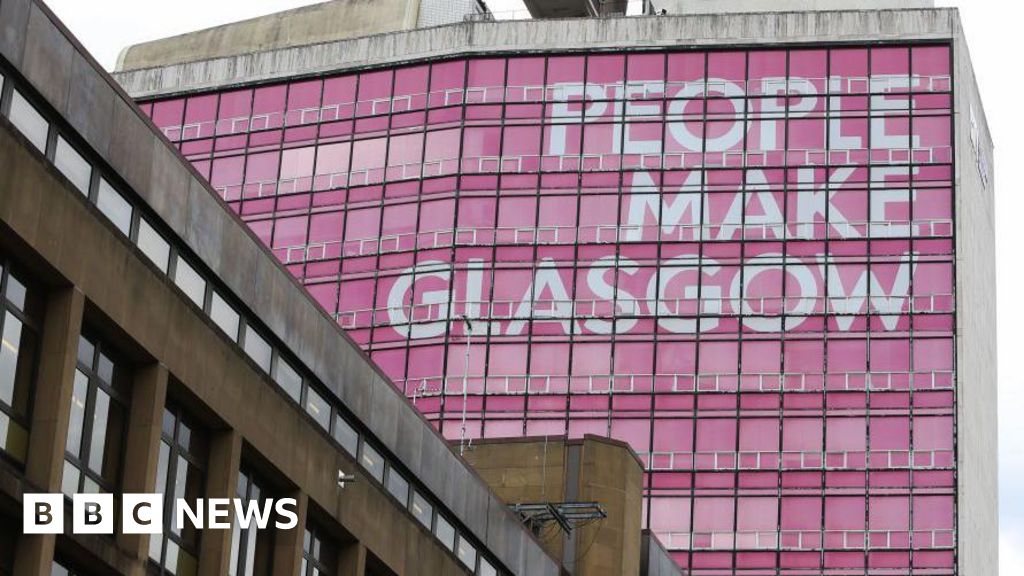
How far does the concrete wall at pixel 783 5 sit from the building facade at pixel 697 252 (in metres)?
1.44

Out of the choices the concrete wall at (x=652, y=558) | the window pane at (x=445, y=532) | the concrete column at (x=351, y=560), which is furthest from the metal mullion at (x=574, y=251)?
the concrete column at (x=351, y=560)

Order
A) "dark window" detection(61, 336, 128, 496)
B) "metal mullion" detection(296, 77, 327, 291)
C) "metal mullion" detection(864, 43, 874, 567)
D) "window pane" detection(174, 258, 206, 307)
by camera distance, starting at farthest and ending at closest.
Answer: "metal mullion" detection(296, 77, 327, 291), "metal mullion" detection(864, 43, 874, 567), "window pane" detection(174, 258, 206, 307), "dark window" detection(61, 336, 128, 496)

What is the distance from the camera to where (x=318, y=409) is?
46.8m

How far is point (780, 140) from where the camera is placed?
347ft

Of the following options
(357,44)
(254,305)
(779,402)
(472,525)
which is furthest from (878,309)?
(254,305)

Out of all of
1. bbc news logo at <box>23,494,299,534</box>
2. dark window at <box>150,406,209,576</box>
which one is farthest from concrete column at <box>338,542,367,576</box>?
dark window at <box>150,406,209,576</box>

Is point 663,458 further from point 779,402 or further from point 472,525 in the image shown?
point 472,525

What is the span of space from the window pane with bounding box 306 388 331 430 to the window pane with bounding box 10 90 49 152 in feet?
34.9

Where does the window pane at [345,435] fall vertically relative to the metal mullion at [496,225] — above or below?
below

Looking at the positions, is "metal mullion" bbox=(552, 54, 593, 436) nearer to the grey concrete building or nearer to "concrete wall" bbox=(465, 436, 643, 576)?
the grey concrete building

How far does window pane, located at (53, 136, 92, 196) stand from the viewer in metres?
37.5

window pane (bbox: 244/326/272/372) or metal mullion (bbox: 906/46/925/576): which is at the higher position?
metal mullion (bbox: 906/46/925/576)

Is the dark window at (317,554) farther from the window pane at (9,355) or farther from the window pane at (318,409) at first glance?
the window pane at (9,355)

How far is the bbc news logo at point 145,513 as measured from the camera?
36000mm
